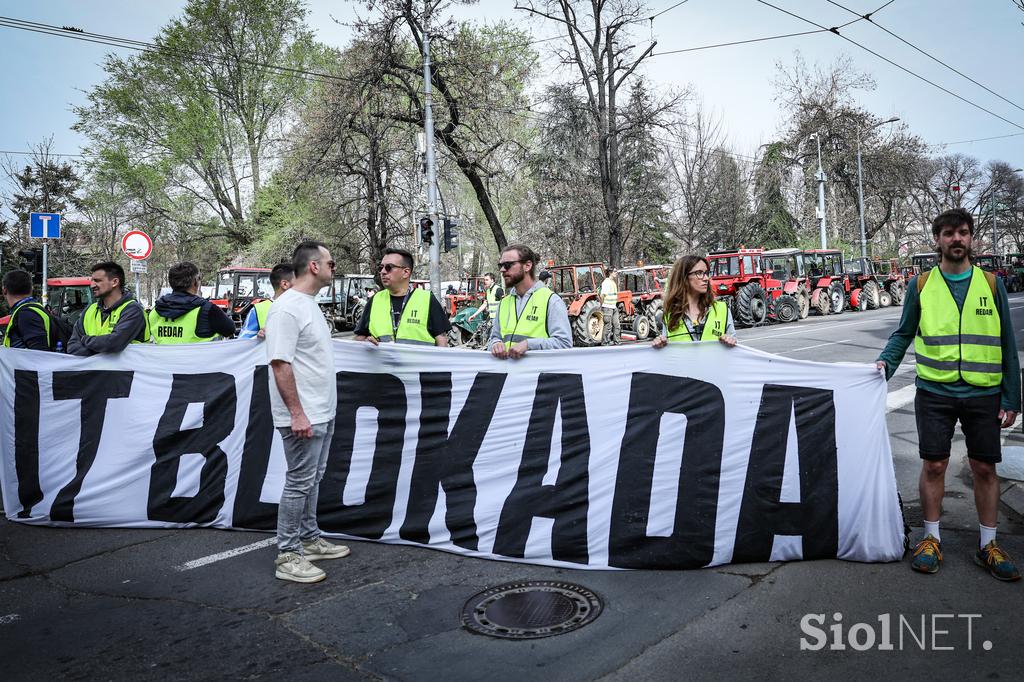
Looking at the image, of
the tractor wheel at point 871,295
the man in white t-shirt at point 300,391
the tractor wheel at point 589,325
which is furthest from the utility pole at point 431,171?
the tractor wheel at point 871,295

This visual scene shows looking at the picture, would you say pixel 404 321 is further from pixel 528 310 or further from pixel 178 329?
pixel 178 329

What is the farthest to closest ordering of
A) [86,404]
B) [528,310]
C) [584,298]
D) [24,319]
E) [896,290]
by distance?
[896,290]
[584,298]
[24,319]
[86,404]
[528,310]

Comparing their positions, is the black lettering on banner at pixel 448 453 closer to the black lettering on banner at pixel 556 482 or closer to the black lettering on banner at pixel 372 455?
the black lettering on banner at pixel 372 455

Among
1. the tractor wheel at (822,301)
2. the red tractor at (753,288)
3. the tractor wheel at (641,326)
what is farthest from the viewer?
the tractor wheel at (822,301)

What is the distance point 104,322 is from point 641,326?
17211 mm

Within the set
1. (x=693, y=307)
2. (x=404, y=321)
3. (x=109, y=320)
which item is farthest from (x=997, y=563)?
(x=109, y=320)

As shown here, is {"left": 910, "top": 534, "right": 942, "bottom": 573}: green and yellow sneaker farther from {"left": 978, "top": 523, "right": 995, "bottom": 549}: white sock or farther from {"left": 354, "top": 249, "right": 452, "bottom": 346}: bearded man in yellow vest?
{"left": 354, "top": 249, "right": 452, "bottom": 346}: bearded man in yellow vest

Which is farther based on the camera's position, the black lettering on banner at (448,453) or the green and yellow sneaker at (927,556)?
the black lettering on banner at (448,453)

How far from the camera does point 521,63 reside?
103 feet

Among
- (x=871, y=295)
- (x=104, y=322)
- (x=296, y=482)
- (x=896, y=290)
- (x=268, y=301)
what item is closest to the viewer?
(x=296, y=482)

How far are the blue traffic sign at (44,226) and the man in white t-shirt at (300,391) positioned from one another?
15.9m

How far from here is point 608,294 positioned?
19438 millimetres

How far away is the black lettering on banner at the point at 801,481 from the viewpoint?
4.28m

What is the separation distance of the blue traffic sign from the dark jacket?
13.4 m
